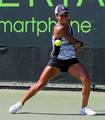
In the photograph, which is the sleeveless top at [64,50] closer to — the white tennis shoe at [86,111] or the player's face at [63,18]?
the player's face at [63,18]

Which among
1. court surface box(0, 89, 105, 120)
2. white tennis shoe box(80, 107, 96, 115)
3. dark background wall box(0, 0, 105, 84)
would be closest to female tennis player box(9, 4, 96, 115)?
white tennis shoe box(80, 107, 96, 115)

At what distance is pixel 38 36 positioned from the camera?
11000mm

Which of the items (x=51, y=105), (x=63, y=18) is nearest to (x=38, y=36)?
(x=51, y=105)

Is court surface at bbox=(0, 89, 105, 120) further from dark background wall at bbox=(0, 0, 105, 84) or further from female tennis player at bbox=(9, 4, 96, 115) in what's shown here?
dark background wall at bbox=(0, 0, 105, 84)

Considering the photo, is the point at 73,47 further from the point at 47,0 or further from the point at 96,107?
the point at 47,0

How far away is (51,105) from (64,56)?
4.18ft

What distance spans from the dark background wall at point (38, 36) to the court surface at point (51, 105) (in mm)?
440

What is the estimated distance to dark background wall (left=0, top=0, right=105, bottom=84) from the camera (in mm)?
10781

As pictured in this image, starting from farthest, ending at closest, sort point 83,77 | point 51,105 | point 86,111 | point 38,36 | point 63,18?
point 38,36
point 51,105
point 86,111
point 83,77
point 63,18

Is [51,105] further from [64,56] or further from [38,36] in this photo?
[38,36]

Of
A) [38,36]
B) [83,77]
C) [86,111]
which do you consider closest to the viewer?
[83,77]

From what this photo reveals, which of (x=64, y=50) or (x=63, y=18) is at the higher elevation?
(x=63, y=18)

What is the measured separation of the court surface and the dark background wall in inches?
17.3

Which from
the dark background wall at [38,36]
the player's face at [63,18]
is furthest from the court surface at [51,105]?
the player's face at [63,18]
